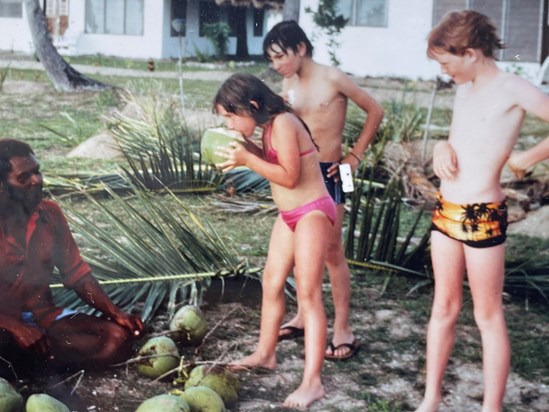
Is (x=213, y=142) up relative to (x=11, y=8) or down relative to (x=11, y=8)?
down

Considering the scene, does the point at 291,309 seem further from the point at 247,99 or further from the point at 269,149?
the point at 247,99

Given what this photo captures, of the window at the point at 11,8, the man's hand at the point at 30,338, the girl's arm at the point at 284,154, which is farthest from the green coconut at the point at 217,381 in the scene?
the window at the point at 11,8

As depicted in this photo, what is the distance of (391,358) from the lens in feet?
10.7

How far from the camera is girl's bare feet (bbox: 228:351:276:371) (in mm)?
3078

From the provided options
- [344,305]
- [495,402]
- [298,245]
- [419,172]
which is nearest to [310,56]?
[298,245]

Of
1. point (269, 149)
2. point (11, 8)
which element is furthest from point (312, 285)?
point (11, 8)

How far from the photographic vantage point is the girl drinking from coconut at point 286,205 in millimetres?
2857

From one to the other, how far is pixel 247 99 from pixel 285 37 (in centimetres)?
31

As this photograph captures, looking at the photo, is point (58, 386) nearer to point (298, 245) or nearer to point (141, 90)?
point (298, 245)

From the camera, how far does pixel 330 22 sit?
3.26 meters

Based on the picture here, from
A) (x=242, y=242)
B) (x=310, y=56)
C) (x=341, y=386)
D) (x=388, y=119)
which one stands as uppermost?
(x=310, y=56)

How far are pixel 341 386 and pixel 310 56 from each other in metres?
1.07

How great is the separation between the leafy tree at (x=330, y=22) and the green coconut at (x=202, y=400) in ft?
4.01

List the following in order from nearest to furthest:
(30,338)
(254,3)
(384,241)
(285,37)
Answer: (30,338), (285,37), (254,3), (384,241)
